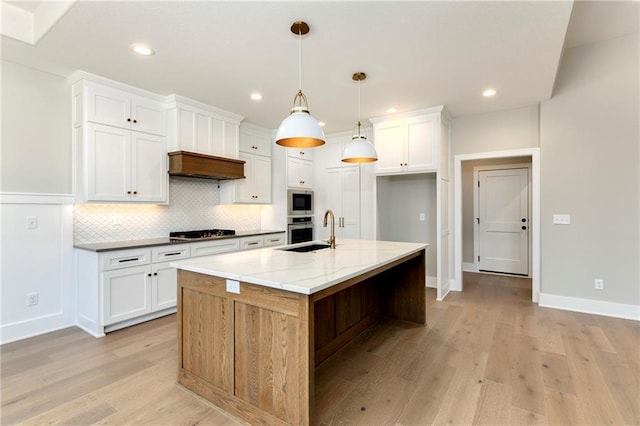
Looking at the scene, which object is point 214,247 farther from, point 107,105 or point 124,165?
point 107,105

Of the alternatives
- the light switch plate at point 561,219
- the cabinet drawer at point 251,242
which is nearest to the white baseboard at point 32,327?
the cabinet drawer at point 251,242

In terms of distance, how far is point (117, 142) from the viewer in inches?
130

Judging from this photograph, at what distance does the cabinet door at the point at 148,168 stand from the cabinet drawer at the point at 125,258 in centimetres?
63

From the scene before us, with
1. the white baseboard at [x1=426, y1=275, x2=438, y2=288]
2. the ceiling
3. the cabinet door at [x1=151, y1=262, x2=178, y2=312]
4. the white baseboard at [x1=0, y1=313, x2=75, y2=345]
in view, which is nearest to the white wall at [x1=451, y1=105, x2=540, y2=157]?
the ceiling

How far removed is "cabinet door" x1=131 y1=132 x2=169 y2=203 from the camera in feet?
11.3

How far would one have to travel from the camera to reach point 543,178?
3910 millimetres

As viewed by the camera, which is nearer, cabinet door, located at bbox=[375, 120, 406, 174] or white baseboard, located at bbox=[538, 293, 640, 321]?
white baseboard, located at bbox=[538, 293, 640, 321]

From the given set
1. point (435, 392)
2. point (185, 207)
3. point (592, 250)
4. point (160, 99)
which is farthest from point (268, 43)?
point (592, 250)

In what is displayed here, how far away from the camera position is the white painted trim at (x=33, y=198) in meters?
2.88

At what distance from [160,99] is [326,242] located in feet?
8.46

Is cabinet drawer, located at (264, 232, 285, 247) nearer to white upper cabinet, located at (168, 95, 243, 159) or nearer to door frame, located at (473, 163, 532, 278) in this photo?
white upper cabinet, located at (168, 95, 243, 159)

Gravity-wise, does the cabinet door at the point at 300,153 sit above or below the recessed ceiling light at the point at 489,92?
below

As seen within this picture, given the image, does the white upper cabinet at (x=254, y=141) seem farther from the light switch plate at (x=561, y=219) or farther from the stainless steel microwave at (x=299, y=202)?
the light switch plate at (x=561, y=219)

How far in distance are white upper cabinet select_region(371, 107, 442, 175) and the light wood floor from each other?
207 cm
